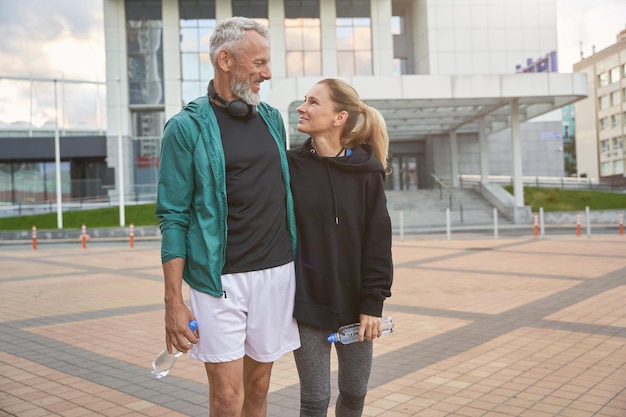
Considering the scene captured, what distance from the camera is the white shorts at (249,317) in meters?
2.38

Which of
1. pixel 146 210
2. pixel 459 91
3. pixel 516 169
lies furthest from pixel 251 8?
pixel 516 169

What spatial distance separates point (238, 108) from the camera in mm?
2484

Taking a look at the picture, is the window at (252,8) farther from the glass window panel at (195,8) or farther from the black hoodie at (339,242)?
the black hoodie at (339,242)

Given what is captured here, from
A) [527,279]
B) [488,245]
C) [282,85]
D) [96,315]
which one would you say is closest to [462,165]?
[282,85]

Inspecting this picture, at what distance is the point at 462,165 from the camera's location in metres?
44.0

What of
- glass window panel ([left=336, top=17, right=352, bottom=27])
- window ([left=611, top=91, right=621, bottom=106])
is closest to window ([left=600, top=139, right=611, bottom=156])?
window ([left=611, top=91, right=621, bottom=106])

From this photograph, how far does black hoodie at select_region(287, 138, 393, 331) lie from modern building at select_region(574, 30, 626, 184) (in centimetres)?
7370

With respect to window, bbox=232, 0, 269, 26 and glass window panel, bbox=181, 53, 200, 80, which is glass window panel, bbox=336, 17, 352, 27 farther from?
glass window panel, bbox=181, 53, 200, 80

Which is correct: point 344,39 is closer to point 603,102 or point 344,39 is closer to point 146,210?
point 146,210

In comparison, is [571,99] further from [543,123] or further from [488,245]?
[543,123]

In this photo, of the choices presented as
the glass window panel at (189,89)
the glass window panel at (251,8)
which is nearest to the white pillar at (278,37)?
the glass window panel at (251,8)

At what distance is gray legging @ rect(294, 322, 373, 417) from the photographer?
2.65 meters

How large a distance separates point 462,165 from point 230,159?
43.2 m

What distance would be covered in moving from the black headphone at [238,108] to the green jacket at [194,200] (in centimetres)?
13
